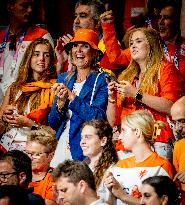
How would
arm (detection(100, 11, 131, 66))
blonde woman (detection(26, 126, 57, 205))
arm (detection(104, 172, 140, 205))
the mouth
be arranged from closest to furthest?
arm (detection(104, 172, 140, 205))
blonde woman (detection(26, 126, 57, 205))
the mouth
arm (detection(100, 11, 131, 66))

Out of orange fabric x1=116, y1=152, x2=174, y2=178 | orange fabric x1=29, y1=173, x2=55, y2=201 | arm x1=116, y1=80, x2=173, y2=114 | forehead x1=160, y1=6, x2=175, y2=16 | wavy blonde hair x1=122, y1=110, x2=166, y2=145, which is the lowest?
orange fabric x1=29, y1=173, x2=55, y2=201

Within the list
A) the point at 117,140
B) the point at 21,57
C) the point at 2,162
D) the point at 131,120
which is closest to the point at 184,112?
the point at 131,120

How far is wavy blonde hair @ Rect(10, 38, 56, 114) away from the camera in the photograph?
8.26 metres

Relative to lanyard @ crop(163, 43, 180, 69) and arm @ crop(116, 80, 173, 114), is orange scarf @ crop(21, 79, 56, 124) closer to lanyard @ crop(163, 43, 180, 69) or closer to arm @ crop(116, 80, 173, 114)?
arm @ crop(116, 80, 173, 114)

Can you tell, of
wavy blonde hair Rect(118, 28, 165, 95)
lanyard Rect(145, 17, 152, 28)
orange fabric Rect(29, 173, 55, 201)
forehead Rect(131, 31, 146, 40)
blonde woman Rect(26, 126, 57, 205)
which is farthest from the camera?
lanyard Rect(145, 17, 152, 28)

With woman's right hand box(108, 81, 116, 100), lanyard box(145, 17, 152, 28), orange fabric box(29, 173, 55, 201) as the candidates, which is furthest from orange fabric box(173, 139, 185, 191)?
lanyard box(145, 17, 152, 28)

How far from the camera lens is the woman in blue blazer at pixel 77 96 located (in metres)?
7.55

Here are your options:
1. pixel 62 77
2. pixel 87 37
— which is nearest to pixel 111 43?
pixel 87 37

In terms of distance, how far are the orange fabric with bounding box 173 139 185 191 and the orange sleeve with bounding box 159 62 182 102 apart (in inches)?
19.4

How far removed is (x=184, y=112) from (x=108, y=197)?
1.01 meters

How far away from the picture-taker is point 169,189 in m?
6.37

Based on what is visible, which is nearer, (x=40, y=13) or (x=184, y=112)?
(x=184, y=112)

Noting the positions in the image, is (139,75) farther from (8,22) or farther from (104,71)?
(8,22)

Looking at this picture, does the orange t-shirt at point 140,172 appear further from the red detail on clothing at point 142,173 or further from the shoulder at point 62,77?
the shoulder at point 62,77
